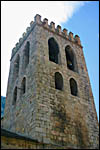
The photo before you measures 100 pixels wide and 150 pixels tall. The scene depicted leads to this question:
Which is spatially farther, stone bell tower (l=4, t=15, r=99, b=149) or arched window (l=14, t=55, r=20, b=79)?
arched window (l=14, t=55, r=20, b=79)

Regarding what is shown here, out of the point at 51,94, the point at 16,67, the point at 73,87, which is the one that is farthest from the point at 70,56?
the point at 51,94

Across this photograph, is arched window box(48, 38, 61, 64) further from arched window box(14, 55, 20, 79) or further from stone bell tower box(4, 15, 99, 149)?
arched window box(14, 55, 20, 79)

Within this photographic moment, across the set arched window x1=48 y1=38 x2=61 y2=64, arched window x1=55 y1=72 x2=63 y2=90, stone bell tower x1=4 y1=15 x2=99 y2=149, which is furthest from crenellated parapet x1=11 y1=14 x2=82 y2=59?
arched window x1=55 y1=72 x2=63 y2=90

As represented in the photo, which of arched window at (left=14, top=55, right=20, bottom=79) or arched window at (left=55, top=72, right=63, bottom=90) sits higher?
arched window at (left=14, top=55, right=20, bottom=79)

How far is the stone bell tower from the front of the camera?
1010 cm

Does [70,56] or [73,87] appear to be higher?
[70,56]

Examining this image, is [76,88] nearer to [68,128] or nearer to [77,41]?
[68,128]

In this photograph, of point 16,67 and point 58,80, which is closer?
point 58,80

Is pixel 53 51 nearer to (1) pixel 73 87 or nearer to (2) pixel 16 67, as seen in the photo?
(2) pixel 16 67

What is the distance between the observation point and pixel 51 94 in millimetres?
Result: 11391

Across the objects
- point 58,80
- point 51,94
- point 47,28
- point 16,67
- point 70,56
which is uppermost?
point 47,28

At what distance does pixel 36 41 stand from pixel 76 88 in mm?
4221

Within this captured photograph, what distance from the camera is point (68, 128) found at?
10609mm

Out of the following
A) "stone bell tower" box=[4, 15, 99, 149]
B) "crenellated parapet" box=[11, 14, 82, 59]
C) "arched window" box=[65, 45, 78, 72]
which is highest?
"crenellated parapet" box=[11, 14, 82, 59]
